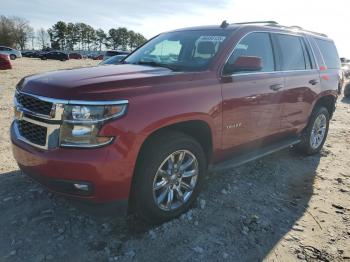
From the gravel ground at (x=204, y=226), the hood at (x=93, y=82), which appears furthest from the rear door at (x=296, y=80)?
the hood at (x=93, y=82)

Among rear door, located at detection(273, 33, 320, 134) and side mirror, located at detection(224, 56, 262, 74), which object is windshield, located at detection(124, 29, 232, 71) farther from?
rear door, located at detection(273, 33, 320, 134)

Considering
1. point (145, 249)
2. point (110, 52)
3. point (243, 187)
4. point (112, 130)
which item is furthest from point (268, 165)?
point (110, 52)

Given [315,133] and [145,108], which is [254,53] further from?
[315,133]

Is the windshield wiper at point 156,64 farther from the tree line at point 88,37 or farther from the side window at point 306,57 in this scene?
the tree line at point 88,37

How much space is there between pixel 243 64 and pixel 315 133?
9.83ft

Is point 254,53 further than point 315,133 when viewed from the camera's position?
No

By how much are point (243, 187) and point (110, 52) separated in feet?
73.6

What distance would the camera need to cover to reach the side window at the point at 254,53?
4027mm

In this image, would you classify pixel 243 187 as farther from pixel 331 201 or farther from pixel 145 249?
pixel 145 249

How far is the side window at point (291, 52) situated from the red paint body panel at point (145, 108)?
435 millimetres

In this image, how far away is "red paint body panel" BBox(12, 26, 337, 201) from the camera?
297cm

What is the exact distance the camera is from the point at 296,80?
5.13 m

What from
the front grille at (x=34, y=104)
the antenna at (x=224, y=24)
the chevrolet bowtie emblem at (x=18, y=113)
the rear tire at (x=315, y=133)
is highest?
the antenna at (x=224, y=24)

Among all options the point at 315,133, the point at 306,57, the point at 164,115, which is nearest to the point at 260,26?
the point at 306,57
